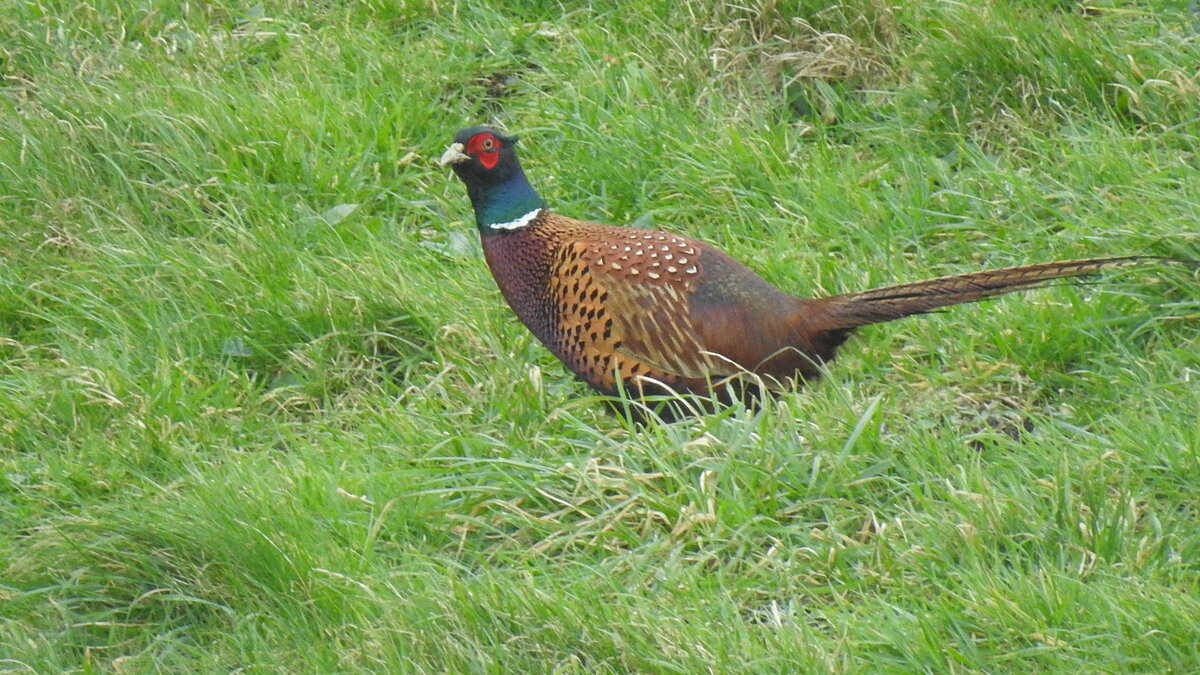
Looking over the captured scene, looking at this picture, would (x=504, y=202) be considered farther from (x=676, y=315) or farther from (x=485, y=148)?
(x=676, y=315)

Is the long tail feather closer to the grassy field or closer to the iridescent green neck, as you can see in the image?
the grassy field

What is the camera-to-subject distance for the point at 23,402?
14.7 feet

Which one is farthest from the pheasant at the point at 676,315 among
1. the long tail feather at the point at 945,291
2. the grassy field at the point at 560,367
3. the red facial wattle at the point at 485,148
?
the red facial wattle at the point at 485,148

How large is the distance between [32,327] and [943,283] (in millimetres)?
2752

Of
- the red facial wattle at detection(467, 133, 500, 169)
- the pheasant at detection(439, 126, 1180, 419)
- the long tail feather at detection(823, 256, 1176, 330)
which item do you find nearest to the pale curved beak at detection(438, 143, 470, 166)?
the red facial wattle at detection(467, 133, 500, 169)

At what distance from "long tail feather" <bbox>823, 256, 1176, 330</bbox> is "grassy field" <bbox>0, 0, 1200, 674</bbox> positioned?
0.18 m

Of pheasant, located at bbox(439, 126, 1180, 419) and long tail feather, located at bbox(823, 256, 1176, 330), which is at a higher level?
long tail feather, located at bbox(823, 256, 1176, 330)

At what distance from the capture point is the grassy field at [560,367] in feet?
10.3

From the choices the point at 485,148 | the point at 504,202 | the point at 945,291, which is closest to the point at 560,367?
the point at 504,202

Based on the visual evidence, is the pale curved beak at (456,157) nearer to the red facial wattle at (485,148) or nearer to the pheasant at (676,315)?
the red facial wattle at (485,148)

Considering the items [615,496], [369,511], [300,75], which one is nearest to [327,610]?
[369,511]

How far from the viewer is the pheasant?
4.16 metres

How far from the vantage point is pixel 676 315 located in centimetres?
424

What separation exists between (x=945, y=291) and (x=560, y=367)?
1.16m
